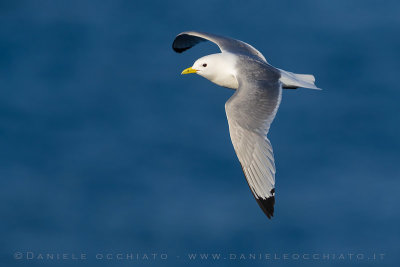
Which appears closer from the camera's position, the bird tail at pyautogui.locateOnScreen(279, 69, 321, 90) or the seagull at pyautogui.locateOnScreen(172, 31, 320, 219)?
the seagull at pyautogui.locateOnScreen(172, 31, 320, 219)

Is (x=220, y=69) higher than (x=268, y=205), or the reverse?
(x=220, y=69)

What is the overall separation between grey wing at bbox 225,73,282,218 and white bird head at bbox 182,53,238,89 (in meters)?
0.41

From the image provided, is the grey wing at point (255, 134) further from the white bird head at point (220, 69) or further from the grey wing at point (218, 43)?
the grey wing at point (218, 43)

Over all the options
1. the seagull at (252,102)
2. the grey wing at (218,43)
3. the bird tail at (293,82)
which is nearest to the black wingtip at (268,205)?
the seagull at (252,102)

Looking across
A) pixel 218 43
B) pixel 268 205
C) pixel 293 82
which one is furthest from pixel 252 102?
pixel 218 43

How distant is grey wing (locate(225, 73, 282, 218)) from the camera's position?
7.52 m

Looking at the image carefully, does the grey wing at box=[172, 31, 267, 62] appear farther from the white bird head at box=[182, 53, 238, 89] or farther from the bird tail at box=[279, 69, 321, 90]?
the bird tail at box=[279, 69, 321, 90]

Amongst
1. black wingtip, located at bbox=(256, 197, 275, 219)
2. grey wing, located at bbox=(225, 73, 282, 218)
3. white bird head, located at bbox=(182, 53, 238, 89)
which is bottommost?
black wingtip, located at bbox=(256, 197, 275, 219)

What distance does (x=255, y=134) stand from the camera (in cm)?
771

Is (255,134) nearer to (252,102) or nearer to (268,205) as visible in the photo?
(252,102)

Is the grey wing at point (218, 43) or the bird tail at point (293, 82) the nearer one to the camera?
the bird tail at point (293, 82)

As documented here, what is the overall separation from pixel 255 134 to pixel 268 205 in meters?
0.67

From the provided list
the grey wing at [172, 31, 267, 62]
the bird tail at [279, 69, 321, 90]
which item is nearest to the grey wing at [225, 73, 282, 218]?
the bird tail at [279, 69, 321, 90]

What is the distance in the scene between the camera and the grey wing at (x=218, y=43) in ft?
30.6
